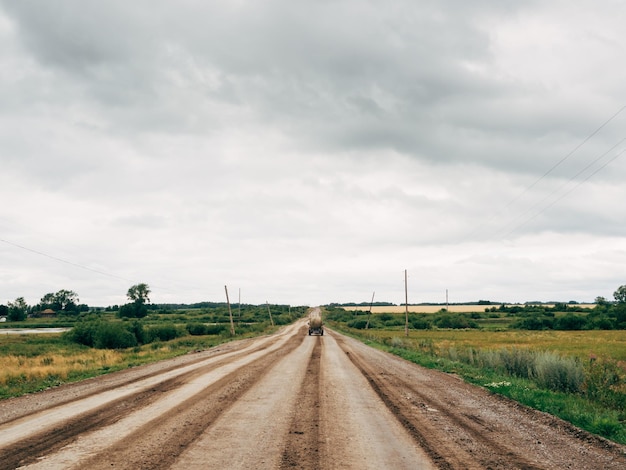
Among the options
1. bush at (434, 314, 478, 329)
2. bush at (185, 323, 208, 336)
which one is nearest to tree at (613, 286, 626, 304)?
bush at (434, 314, 478, 329)

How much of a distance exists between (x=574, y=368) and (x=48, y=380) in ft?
65.1

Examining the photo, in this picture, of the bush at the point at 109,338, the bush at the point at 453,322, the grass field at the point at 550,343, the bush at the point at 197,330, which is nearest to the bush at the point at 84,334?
the bush at the point at 109,338

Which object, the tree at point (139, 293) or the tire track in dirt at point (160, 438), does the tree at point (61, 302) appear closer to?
the tree at point (139, 293)

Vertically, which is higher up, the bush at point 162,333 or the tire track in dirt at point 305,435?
the tire track in dirt at point 305,435

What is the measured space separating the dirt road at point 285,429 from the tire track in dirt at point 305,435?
1.0 inches

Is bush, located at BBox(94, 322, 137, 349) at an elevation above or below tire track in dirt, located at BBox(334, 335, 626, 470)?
below

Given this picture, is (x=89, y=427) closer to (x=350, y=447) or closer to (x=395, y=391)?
(x=350, y=447)

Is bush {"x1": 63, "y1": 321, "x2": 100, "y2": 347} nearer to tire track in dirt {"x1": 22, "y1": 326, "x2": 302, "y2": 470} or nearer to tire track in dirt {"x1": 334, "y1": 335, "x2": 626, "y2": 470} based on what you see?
tire track in dirt {"x1": 22, "y1": 326, "x2": 302, "y2": 470}

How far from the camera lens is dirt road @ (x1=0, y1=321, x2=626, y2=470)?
653 centimetres

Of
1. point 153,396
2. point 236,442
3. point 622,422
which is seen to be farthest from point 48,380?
point 622,422

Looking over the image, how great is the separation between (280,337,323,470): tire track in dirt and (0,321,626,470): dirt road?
1.0 inches

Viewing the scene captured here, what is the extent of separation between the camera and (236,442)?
7434mm

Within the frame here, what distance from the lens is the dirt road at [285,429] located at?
653 centimetres

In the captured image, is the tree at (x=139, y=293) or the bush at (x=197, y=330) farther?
the tree at (x=139, y=293)
